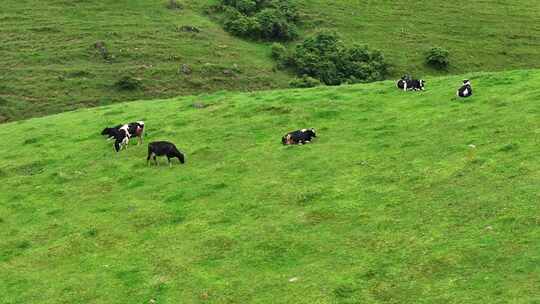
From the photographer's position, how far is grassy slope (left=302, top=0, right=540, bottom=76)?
229 feet

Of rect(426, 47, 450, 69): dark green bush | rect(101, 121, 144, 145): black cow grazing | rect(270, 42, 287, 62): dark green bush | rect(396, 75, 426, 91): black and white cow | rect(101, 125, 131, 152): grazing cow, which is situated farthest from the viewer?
rect(270, 42, 287, 62): dark green bush

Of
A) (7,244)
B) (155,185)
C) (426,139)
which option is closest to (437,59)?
(426,139)

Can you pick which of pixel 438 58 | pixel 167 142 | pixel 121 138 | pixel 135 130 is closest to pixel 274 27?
pixel 438 58

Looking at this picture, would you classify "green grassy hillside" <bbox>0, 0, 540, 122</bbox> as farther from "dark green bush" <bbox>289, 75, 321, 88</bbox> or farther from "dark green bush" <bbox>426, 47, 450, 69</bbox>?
"dark green bush" <bbox>289, 75, 321, 88</bbox>

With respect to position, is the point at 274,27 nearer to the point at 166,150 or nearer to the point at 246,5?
the point at 246,5

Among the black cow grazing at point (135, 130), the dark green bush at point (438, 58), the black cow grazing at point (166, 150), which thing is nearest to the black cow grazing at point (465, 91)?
the black cow grazing at point (166, 150)

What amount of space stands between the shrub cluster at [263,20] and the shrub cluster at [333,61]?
14.5 feet

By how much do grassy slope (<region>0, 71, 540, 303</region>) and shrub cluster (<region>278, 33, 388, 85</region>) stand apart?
29699 mm

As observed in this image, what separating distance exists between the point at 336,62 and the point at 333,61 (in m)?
0.30

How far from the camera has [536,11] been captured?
81.9 meters

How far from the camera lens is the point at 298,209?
21938mm

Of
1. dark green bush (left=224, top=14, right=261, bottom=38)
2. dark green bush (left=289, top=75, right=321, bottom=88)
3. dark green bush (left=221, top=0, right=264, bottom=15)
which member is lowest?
dark green bush (left=289, top=75, right=321, bottom=88)

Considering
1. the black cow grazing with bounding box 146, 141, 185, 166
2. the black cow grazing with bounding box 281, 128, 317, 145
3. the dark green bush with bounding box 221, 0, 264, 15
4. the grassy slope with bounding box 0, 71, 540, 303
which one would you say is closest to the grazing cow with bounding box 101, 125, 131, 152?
the grassy slope with bounding box 0, 71, 540, 303

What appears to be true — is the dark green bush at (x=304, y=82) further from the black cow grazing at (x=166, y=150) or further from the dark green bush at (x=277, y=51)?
the black cow grazing at (x=166, y=150)
